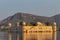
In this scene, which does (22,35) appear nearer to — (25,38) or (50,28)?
(25,38)

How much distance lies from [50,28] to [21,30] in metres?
2.09

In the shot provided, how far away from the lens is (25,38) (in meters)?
19.0

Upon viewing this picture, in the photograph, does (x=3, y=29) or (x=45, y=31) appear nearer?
(x=45, y=31)

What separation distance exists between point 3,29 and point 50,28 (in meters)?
26.3

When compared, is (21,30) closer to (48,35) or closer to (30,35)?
(30,35)

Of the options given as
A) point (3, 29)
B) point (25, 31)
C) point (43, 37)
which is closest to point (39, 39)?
point (43, 37)

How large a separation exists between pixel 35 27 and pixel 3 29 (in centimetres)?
2621

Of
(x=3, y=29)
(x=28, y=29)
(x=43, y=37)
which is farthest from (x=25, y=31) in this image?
(x=3, y=29)

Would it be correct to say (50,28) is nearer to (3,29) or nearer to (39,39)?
(39,39)

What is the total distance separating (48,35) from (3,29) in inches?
1029

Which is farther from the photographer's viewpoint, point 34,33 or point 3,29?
point 3,29

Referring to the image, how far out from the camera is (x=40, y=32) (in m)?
19.9

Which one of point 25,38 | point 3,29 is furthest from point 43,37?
point 3,29

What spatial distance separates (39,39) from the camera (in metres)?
20.0
